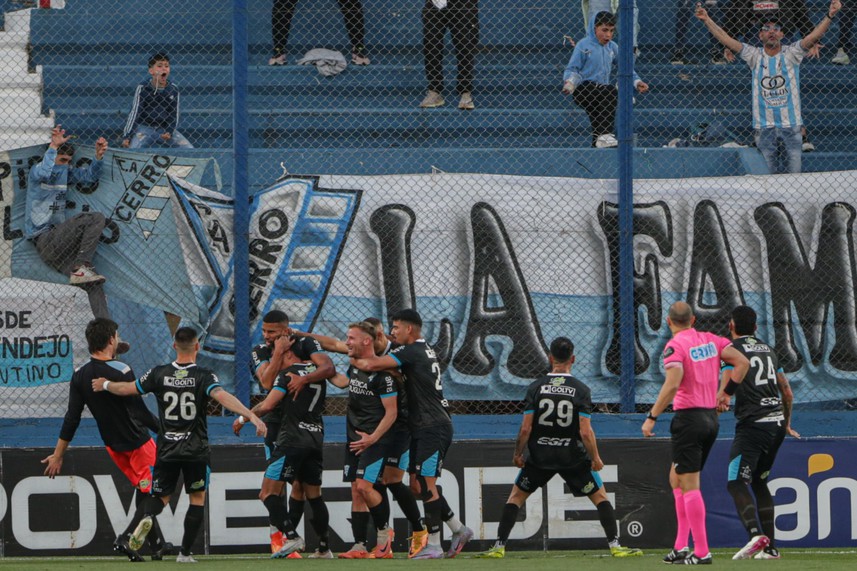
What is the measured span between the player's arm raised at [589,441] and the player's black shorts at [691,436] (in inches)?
32.9

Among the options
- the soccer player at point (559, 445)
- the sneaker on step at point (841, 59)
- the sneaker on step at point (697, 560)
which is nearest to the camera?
the sneaker on step at point (697, 560)

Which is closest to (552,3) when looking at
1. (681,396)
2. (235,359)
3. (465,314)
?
(465,314)

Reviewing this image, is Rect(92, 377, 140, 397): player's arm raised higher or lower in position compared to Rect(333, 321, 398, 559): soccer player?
higher

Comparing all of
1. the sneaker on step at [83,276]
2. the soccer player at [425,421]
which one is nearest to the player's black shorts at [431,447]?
the soccer player at [425,421]

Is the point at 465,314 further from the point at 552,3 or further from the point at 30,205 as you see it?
the point at 552,3

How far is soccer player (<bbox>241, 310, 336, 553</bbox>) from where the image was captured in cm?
1088

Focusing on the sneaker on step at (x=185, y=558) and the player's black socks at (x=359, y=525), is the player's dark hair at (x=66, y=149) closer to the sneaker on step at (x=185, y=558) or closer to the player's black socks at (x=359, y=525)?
the sneaker on step at (x=185, y=558)

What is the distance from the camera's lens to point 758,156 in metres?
13.6

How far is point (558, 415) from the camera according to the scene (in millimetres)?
10758

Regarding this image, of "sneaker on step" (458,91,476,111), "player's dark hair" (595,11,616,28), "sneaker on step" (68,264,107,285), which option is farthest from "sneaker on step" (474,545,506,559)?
"player's dark hair" (595,11,616,28)

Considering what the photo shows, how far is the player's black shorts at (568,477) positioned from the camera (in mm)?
10828

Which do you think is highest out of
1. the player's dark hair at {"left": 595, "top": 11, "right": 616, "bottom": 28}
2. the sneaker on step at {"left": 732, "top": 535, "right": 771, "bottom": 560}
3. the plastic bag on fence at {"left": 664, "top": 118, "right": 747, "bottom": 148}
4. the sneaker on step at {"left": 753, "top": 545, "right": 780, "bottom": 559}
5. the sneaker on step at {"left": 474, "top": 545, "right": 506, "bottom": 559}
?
the player's dark hair at {"left": 595, "top": 11, "right": 616, "bottom": 28}

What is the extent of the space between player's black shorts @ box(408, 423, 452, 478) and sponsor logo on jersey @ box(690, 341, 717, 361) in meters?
2.22

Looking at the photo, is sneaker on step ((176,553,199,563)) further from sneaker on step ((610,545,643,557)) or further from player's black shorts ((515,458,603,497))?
sneaker on step ((610,545,643,557))
